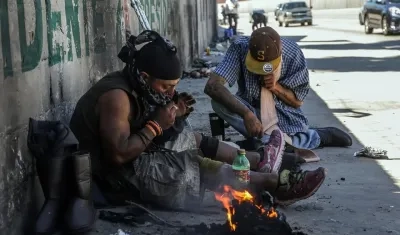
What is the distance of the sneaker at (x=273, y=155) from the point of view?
530 centimetres

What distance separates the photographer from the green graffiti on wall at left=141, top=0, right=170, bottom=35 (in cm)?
1080

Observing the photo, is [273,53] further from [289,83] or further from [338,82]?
[338,82]

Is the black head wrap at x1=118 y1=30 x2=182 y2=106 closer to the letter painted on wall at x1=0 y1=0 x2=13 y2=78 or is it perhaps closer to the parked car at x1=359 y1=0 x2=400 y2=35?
the letter painted on wall at x1=0 y1=0 x2=13 y2=78

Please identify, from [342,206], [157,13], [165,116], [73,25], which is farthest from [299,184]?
[157,13]

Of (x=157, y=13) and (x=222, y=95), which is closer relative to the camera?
(x=222, y=95)

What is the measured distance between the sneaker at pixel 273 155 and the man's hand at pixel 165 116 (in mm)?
927

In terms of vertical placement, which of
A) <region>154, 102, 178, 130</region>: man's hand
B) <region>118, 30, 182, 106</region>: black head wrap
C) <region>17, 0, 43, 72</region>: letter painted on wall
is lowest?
<region>154, 102, 178, 130</region>: man's hand

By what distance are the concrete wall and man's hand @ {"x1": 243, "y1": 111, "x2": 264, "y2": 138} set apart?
131 cm

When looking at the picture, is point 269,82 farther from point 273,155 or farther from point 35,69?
point 35,69

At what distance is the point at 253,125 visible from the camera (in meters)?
6.03

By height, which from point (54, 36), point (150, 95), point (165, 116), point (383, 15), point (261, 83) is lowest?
point (383, 15)

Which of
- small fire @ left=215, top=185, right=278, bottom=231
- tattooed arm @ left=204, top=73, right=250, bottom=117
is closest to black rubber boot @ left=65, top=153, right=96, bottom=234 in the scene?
small fire @ left=215, top=185, right=278, bottom=231

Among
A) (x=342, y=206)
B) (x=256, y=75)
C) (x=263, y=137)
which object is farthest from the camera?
(x=256, y=75)

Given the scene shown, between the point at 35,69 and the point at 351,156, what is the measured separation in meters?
3.44
